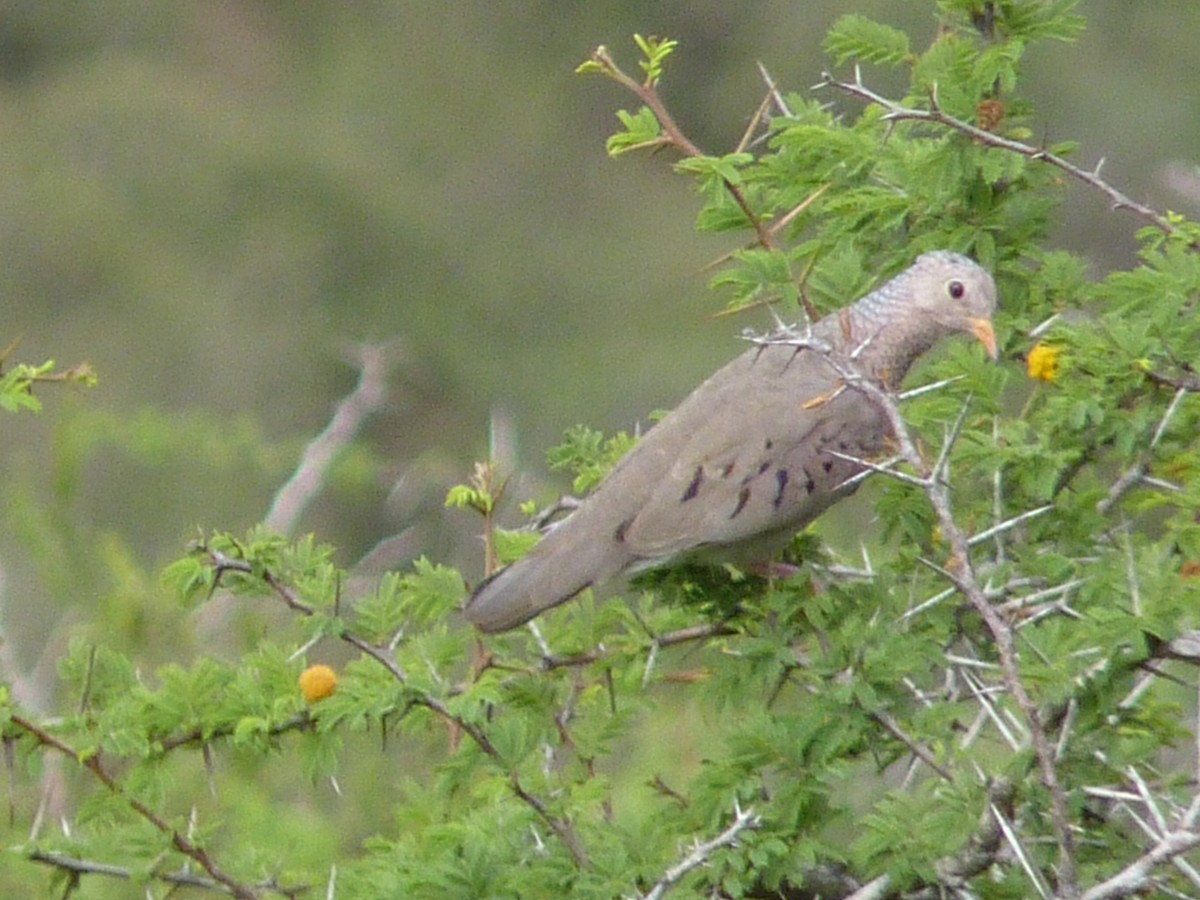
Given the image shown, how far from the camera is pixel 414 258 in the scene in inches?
564

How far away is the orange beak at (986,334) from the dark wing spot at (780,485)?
0.50m

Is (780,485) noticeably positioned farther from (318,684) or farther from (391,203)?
(391,203)

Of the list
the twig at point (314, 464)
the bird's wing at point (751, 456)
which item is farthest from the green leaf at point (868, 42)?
the twig at point (314, 464)

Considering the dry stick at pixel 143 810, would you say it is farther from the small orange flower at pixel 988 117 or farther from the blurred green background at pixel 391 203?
the blurred green background at pixel 391 203

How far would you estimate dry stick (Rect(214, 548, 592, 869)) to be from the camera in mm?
2928

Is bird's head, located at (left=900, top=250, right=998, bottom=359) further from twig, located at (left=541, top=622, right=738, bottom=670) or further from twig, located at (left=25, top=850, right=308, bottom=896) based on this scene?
twig, located at (left=25, top=850, right=308, bottom=896)

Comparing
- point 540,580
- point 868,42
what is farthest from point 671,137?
point 540,580

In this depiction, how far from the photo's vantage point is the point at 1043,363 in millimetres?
3295

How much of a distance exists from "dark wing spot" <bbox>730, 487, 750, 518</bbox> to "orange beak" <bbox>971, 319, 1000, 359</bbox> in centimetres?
54

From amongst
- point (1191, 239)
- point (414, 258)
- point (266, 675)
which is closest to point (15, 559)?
point (414, 258)

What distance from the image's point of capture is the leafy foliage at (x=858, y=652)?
267cm

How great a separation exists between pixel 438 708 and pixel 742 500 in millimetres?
1129

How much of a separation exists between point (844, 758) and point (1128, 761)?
448mm

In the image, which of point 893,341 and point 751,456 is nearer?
point 751,456
